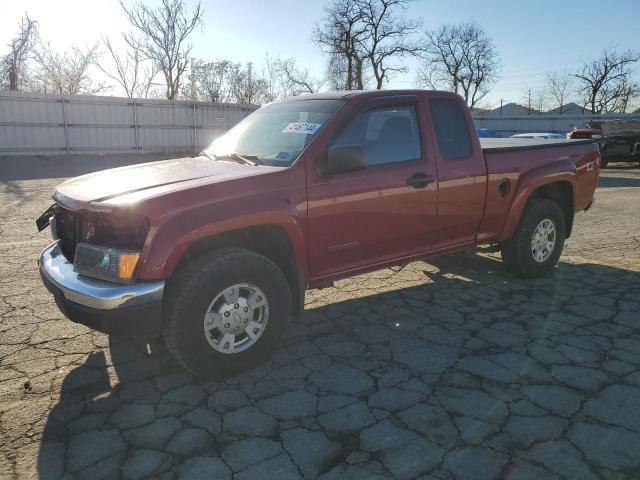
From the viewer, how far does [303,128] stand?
3.79 m

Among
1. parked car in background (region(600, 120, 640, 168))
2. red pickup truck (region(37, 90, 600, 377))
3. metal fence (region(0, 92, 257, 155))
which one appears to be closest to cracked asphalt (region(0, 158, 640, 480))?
red pickup truck (region(37, 90, 600, 377))

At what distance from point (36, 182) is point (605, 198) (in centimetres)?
1378

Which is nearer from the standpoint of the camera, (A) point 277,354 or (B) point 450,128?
(A) point 277,354

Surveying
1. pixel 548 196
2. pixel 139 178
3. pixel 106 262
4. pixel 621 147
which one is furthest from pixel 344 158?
pixel 621 147

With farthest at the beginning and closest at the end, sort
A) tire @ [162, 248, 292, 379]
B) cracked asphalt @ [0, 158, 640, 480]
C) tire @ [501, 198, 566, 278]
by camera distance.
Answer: tire @ [501, 198, 566, 278], tire @ [162, 248, 292, 379], cracked asphalt @ [0, 158, 640, 480]

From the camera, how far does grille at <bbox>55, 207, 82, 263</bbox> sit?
3.21 meters

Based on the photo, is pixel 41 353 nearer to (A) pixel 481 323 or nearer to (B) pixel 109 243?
(B) pixel 109 243

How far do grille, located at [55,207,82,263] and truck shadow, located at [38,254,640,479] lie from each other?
2.59ft

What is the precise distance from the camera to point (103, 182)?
345cm

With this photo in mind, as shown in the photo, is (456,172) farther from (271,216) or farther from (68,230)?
(68,230)

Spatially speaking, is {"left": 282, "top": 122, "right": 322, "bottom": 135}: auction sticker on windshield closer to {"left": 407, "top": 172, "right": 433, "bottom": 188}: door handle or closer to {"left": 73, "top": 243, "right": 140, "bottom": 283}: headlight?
{"left": 407, "top": 172, "right": 433, "bottom": 188}: door handle

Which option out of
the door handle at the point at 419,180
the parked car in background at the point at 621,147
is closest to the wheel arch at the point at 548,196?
the door handle at the point at 419,180

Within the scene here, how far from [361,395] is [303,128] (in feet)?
6.48

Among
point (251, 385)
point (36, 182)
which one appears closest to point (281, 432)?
point (251, 385)
